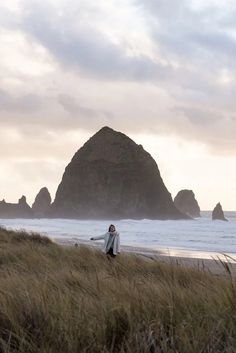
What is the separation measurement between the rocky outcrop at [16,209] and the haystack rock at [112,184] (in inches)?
654

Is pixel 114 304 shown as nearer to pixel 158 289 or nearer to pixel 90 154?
pixel 158 289

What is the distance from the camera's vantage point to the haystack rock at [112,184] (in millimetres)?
141875

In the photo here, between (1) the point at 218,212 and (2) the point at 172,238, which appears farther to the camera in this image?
(1) the point at 218,212

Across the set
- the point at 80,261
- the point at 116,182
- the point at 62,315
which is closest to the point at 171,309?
the point at 62,315

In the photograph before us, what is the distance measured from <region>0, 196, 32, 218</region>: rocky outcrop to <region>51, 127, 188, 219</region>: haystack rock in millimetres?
16623

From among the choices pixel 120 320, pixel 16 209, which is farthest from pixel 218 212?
pixel 120 320

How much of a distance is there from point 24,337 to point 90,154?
15257 centimetres

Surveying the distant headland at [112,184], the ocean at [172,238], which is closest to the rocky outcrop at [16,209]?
the distant headland at [112,184]

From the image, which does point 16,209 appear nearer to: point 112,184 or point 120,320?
point 112,184

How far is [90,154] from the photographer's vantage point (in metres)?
156

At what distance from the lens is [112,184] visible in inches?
5782

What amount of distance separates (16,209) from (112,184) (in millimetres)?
38432

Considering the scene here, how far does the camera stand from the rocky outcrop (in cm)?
16500

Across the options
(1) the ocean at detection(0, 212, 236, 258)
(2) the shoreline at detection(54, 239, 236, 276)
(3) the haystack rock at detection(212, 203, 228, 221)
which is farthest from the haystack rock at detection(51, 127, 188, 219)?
(2) the shoreline at detection(54, 239, 236, 276)
